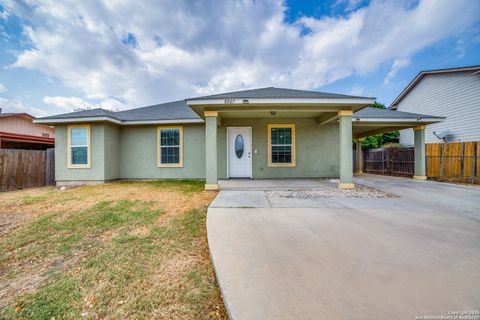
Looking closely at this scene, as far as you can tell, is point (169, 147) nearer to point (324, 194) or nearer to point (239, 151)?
point (239, 151)

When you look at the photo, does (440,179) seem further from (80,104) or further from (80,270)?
(80,104)

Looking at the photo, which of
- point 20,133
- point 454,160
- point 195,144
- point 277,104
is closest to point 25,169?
point 195,144

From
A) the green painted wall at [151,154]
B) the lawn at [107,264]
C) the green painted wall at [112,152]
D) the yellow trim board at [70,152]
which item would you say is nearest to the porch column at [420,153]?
the green painted wall at [151,154]

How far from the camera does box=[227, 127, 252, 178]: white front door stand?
8.09 meters

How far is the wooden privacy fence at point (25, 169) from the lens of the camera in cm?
707

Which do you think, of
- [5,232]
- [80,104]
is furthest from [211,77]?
[80,104]

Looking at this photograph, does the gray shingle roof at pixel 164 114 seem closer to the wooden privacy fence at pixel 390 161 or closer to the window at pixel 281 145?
the window at pixel 281 145

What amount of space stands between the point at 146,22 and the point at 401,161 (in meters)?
14.0

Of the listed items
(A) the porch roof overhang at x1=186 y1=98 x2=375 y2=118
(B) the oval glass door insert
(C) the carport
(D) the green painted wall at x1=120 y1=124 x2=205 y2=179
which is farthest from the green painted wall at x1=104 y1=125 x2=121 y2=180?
(C) the carport

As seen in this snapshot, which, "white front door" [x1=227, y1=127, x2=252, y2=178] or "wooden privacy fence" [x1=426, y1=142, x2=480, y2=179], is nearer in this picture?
"wooden privacy fence" [x1=426, y1=142, x2=480, y2=179]

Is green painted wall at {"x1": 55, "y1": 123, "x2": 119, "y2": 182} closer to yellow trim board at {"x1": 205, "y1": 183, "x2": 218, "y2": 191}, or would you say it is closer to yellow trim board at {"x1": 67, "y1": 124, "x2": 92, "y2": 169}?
yellow trim board at {"x1": 67, "y1": 124, "x2": 92, "y2": 169}

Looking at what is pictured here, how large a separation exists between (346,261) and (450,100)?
15.9 m

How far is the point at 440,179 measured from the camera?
8242 mm

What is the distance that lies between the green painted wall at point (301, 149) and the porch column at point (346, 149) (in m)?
2.09
